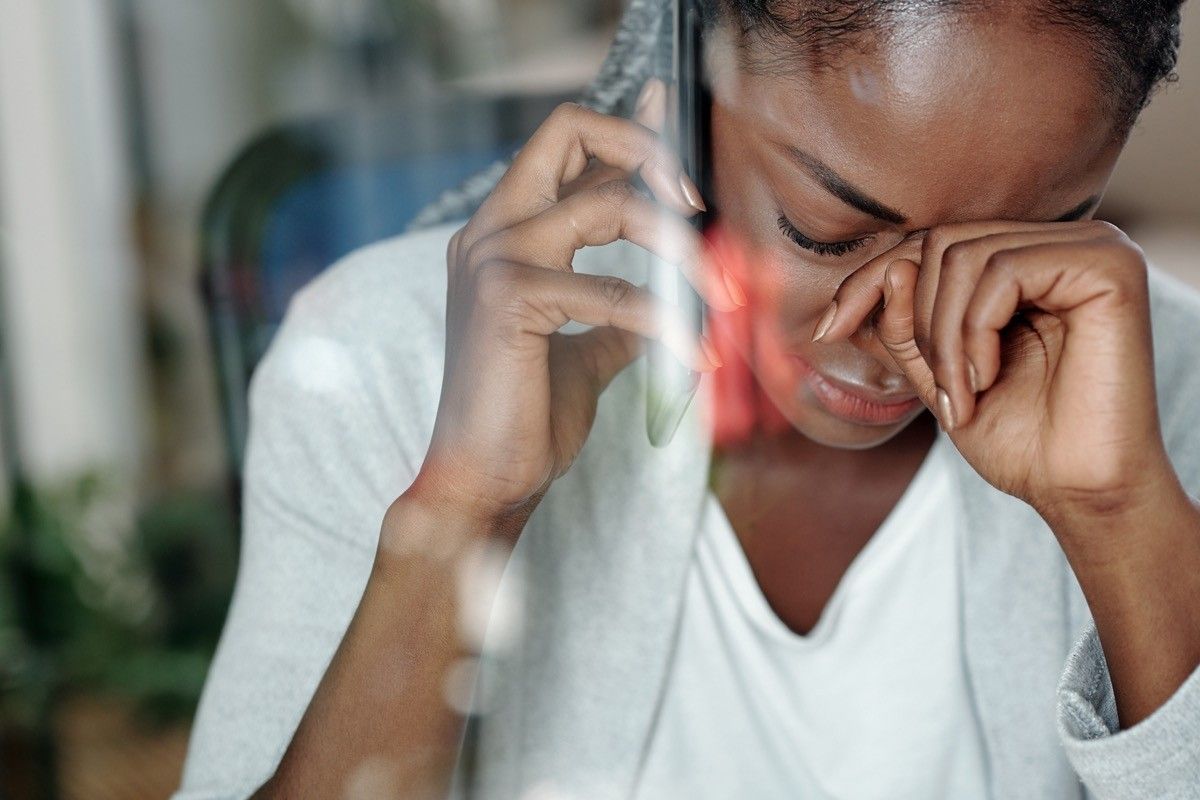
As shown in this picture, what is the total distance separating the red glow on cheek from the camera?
506mm

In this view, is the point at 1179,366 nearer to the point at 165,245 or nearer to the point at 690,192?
the point at 690,192

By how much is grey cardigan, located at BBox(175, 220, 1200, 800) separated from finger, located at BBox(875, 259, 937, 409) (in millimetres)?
120

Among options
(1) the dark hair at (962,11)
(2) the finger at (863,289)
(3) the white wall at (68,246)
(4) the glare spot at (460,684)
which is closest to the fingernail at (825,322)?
(2) the finger at (863,289)

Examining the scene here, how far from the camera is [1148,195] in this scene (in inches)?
21.5

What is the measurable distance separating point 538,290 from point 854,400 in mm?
217

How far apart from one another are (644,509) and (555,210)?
237mm

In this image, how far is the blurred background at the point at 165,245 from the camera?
727mm

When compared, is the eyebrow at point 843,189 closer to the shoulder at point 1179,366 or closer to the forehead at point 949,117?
the forehead at point 949,117

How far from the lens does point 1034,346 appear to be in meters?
0.54

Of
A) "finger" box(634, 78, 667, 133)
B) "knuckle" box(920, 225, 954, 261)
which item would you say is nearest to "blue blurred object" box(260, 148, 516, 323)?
"finger" box(634, 78, 667, 133)

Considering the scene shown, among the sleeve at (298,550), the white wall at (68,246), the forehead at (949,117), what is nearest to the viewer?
the forehead at (949,117)

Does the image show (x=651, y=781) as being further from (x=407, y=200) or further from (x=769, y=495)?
(x=407, y=200)

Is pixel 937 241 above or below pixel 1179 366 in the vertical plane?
above

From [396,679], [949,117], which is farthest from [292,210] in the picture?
[949,117]
